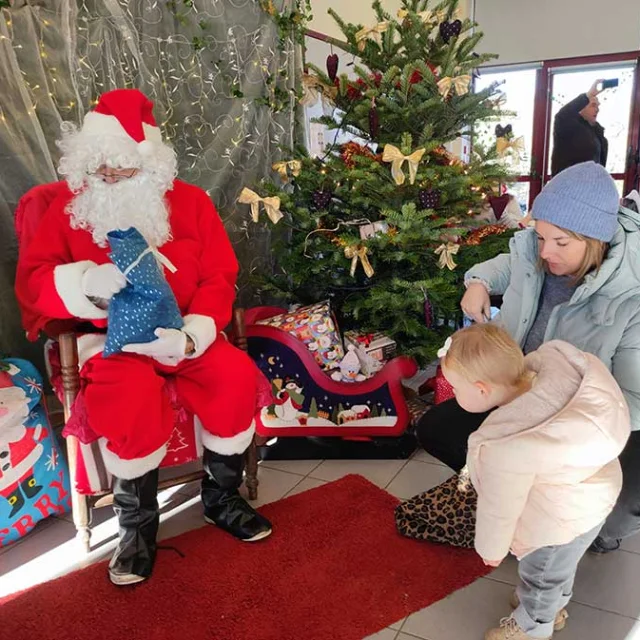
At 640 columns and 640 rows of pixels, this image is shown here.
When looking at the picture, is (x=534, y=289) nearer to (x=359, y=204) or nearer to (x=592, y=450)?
(x=592, y=450)

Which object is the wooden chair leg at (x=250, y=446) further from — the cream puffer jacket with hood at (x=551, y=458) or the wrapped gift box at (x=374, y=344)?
the cream puffer jacket with hood at (x=551, y=458)

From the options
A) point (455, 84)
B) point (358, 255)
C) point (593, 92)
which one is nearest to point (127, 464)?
point (358, 255)

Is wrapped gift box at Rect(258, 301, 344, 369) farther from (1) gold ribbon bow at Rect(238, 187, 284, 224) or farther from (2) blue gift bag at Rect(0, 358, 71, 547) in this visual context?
(2) blue gift bag at Rect(0, 358, 71, 547)

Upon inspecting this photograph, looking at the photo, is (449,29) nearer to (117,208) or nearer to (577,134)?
(117,208)

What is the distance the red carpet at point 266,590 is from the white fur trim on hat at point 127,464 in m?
0.33

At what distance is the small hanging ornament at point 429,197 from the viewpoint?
2.30 metres

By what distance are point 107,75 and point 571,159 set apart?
412 centimetres

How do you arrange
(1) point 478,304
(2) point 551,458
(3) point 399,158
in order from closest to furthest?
(2) point 551,458 < (1) point 478,304 < (3) point 399,158

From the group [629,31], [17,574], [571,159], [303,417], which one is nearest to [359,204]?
[303,417]

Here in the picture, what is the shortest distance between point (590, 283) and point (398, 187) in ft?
3.45

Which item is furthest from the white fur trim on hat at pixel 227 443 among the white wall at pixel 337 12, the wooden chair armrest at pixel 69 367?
the white wall at pixel 337 12

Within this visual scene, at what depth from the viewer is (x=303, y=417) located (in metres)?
2.37

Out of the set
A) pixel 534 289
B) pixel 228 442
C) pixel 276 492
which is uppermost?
pixel 534 289

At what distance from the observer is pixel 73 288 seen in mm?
1755
